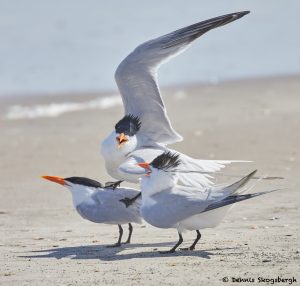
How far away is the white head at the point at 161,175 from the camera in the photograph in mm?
7113

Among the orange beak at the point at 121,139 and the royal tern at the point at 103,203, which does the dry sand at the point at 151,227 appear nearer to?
the royal tern at the point at 103,203

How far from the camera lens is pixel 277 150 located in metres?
11.4

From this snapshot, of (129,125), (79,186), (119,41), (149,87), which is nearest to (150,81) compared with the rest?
Answer: (149,87)

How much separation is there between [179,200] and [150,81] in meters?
2.41

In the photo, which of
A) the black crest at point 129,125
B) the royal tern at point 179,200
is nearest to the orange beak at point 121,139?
the black crest at point 129,125

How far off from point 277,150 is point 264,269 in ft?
17.9

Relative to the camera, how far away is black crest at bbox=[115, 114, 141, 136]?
8.78 metres

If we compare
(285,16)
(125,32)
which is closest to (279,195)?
(125,32)

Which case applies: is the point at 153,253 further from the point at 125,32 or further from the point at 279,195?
the point at 125,32

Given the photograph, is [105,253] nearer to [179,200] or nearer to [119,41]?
[179,200]

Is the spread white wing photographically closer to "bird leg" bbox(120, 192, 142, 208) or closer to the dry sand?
the dry sand

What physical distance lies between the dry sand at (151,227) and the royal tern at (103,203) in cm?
20

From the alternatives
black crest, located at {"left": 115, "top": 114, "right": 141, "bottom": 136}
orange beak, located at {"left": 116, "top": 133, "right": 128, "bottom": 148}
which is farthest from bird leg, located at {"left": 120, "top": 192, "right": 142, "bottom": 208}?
black crest, located at {"left": 115, "top": 114, "right": 141, "bottom": 136}

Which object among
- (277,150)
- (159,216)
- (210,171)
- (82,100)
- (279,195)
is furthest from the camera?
(82,100)
